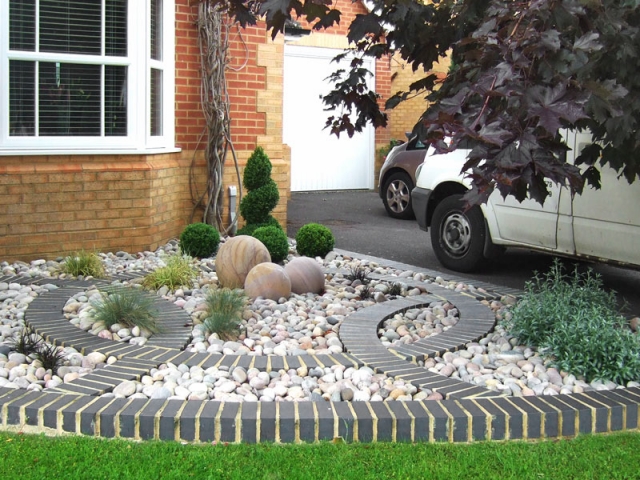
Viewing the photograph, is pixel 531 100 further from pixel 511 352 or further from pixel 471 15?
pixel 511 352

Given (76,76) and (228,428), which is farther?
(76,76)

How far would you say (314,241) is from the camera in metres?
8.36

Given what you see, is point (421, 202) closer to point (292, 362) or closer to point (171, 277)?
→ point (171, 277)

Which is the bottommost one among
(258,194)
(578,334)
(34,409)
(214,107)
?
(34,409)

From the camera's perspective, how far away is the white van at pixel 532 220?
6.69m

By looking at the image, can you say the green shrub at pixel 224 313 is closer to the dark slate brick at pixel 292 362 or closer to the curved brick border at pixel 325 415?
the dark slate brick at pixel 292 362

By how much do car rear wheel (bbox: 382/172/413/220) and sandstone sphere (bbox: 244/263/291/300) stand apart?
688 cm

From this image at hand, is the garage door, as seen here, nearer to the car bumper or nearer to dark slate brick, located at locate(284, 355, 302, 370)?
the car bumper

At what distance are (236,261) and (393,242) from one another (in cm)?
417

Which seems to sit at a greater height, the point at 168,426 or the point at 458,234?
the point at 458,234

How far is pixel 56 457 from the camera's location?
3520 mm

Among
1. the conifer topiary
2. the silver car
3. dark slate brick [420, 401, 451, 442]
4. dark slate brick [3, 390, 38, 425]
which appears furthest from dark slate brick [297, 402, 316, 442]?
the silver car

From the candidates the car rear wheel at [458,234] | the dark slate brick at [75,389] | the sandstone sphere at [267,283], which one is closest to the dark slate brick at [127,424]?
the dark slate brick at [75,389]

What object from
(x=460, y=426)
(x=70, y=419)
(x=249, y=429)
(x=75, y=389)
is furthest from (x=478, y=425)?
(x=75, y=389)
